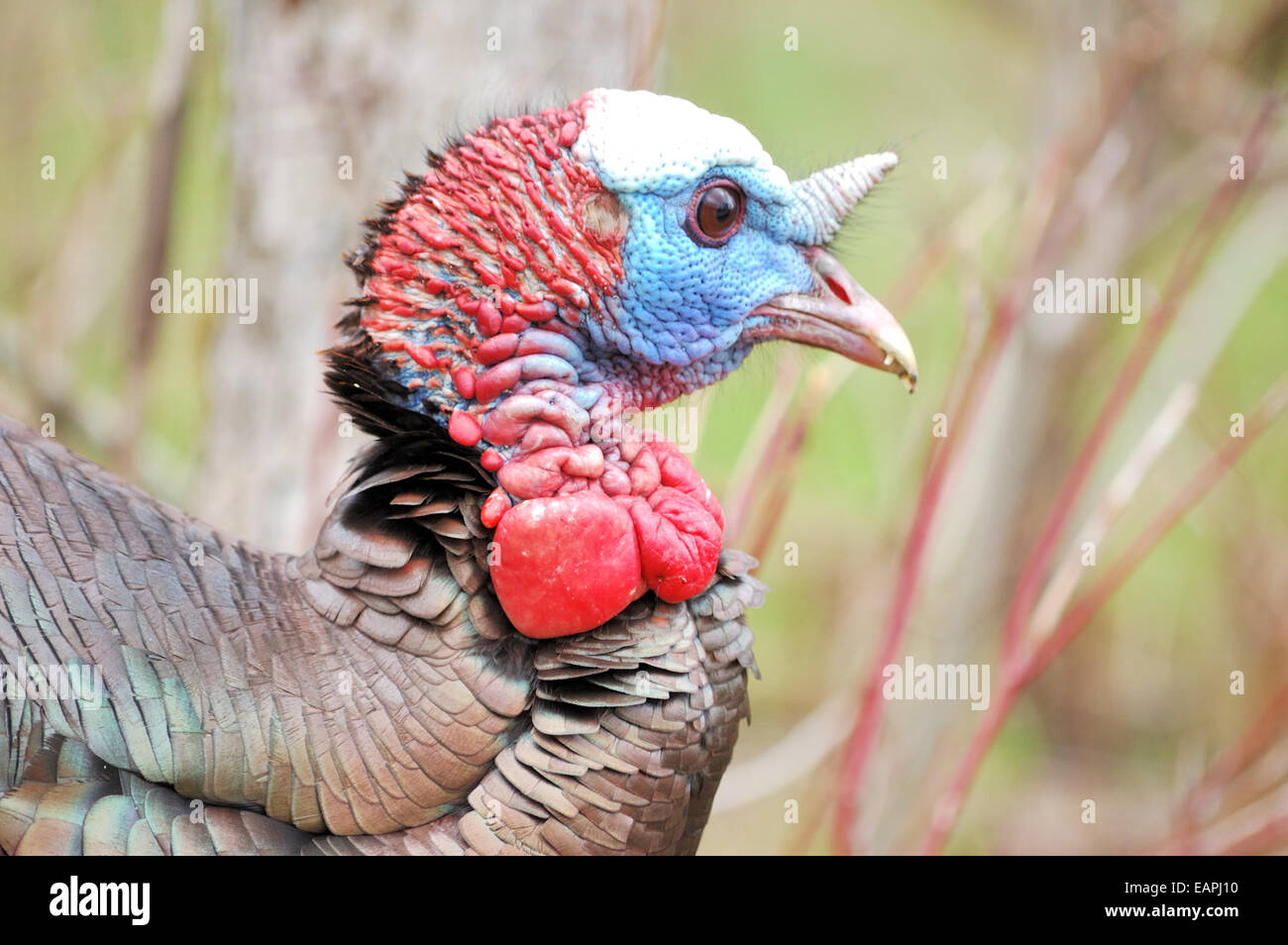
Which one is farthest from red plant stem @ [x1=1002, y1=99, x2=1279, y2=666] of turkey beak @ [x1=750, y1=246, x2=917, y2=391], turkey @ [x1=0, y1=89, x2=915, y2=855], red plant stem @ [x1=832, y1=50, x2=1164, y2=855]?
turkey @ [x1=0, y1=89, x2=915, y2=855]

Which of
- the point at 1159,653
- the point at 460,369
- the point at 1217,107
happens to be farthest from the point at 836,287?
the point at 1159,653

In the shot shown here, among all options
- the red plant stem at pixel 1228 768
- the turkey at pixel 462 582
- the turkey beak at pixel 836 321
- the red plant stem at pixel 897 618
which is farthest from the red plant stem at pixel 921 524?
the red plant stem at pixel 1228 768

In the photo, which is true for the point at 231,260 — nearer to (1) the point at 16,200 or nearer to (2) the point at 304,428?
(2) the point at 304,428

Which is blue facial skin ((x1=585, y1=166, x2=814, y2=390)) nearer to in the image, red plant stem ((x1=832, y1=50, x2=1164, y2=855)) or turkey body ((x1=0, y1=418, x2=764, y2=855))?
turkey body ((x1=0, y1=418, x2=764, y2=855))

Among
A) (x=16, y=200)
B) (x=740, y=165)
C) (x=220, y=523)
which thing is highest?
(x=16, y=200)

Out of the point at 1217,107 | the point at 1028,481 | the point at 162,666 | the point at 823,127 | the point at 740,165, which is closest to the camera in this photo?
the point at 162,666

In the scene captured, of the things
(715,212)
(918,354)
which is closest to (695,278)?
(715,212)

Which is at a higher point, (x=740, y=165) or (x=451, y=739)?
(x=740, y=165)
